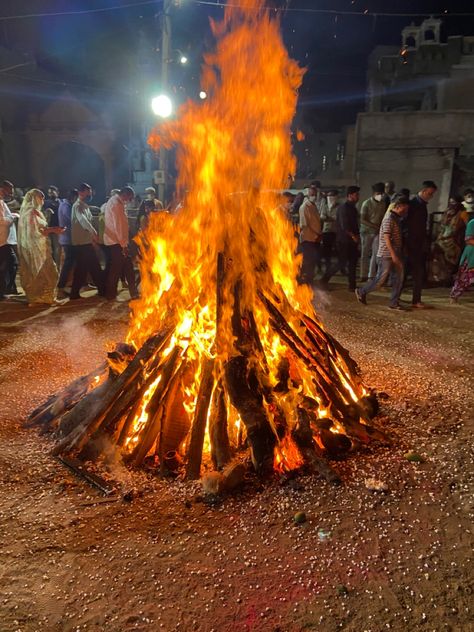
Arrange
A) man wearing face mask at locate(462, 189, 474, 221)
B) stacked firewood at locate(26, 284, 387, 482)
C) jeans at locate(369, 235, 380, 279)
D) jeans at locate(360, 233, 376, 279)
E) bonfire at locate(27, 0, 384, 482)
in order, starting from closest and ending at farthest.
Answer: stacked firewood at locate(26, 284, 387, 482) → bonfire at locate(27, 0, 384, 482) → jeans at locate(369, 235, 380, 279) → man wearing face mask at locate(462, 189, 474, 221) → jeans at locate(360, 233, 376, 279)

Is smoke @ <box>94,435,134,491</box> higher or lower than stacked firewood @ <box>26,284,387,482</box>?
lower

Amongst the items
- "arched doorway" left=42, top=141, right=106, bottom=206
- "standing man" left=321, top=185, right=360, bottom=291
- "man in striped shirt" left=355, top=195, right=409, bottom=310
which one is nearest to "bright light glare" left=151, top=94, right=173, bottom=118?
"standing man" left=321, top=185, right=360, bottom=291

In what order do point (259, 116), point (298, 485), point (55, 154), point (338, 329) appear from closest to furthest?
point (298, 485) < point (259, 116) < point (338, 329) < point (55, 154)

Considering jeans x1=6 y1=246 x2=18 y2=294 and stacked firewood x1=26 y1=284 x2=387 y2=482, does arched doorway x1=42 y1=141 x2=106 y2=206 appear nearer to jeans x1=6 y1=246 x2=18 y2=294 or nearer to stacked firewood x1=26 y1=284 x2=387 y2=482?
Answer: jeans x1=6 y1=246 x2=18 y2=294

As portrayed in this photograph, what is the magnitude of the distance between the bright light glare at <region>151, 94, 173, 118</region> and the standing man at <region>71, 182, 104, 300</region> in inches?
209

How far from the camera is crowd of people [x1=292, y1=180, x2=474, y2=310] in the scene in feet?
29.3

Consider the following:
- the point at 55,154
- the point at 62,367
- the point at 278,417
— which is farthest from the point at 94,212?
the point at 55,154

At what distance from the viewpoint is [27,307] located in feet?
31.0

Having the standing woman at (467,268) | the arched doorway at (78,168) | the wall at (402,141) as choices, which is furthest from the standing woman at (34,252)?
the arched doorway at (78,168)

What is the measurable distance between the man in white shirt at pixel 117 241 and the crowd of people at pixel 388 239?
384cm

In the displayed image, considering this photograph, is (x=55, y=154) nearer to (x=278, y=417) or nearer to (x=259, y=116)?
(x=259, y=116)

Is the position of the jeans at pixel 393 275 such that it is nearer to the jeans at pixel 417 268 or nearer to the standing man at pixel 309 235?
the jeans at pixel 417 268

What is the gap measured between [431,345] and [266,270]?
Answer: 352cm

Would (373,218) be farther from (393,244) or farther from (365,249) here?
(393,244)
